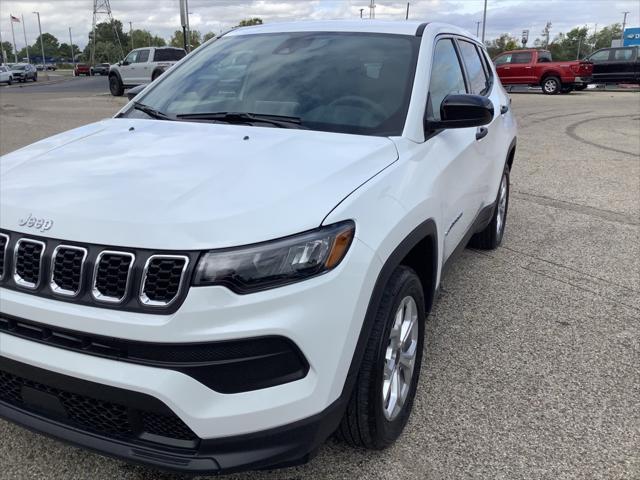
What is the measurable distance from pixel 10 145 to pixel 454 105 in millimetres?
9900

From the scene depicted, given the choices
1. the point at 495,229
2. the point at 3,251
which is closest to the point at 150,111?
the point at 3,251

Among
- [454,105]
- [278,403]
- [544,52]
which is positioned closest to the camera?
[278,403]

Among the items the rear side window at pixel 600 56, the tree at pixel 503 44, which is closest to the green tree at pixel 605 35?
the tree at pixel 503 44

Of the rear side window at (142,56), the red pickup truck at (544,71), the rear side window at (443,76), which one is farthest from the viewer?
the red pickup truck at (544,71)

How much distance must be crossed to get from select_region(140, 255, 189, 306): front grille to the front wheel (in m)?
25.4

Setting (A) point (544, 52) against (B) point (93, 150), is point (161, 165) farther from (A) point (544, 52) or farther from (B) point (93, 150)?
(A) point (544, 52)

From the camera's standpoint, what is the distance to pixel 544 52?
987 inches

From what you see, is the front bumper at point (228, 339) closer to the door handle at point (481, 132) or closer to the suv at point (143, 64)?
the door handle at point (481, 132)

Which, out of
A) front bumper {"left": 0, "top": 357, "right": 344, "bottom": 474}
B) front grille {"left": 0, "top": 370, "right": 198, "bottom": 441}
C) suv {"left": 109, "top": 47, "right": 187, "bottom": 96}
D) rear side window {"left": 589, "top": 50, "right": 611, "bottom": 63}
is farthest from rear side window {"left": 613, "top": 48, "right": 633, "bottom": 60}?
front grille {"left": 0, "top": 370, "right": 198, "bottom": 441}

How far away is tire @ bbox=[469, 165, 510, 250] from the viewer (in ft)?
16.1

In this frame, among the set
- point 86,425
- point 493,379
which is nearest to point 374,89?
point 493,379

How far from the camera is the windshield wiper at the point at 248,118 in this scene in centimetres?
285

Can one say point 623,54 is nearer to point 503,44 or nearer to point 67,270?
point 67,270

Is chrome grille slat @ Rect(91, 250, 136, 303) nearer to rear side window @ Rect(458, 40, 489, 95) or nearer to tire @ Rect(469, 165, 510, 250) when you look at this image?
rear side window @ Rect(458, 40, 489, 95)
